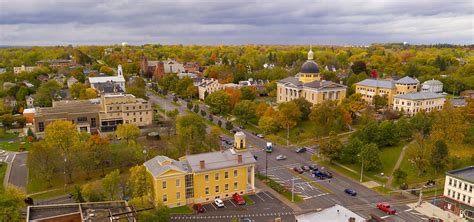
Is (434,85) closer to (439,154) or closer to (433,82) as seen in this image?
(433,82)

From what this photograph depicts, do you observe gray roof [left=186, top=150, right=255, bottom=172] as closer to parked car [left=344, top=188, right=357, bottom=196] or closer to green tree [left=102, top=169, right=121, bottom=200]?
green tree [left=102, top=169, right=121, bottom=200]

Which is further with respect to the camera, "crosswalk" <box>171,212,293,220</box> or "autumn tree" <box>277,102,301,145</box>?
"autumn tree" <box>277,102,301,145</box>

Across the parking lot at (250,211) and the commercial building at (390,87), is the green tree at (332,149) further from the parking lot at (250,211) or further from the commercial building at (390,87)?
the commercial building at (390,87)

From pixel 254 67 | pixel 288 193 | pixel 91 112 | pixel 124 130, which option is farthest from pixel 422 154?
pixel 254 67

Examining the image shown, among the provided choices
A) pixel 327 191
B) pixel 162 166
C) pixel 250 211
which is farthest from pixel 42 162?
pixel 327 191

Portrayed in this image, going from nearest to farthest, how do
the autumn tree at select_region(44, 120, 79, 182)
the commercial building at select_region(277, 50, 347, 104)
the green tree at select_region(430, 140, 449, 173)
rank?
1. the green tree at select_region(430, 140, 449, 173)
2. the autumn tree at select_region(44, 120, 79, 182)
3. the commercial building at select_region(277, 50, 347, 104)

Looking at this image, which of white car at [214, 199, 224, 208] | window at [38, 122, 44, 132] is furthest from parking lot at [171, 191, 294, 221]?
window at [38, 122, 44, 132]

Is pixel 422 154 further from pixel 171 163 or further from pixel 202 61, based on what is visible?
pixel 202 61
